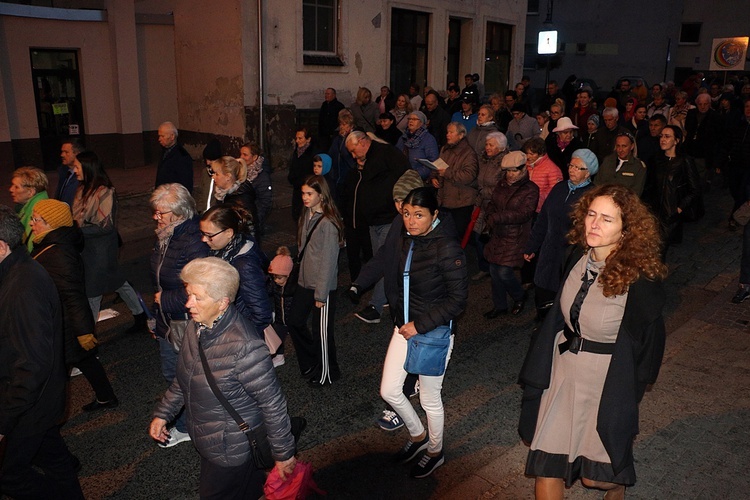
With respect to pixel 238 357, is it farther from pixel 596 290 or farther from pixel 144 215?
pixel 144 215

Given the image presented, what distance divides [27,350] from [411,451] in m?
2.59

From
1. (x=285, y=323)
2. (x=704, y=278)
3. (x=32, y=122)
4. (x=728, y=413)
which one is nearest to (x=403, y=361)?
(x=285, y=323)

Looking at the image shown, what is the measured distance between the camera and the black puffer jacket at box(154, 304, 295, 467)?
3352 mm

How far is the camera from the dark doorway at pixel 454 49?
70.5 feet

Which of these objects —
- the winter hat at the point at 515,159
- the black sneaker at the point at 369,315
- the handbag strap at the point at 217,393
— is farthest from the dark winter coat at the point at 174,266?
the winter hat at the point at 515,159

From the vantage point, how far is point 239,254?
4.61 meters

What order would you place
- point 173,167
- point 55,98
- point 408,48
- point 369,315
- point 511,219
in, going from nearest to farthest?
1. point 511,219
2. point 369,315
3. point 173,167
4. point 55,98
5. point 408,48

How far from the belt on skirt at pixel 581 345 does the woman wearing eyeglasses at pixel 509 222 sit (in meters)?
3.53

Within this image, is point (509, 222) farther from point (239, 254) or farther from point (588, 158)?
point (239, 254)

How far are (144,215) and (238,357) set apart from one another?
9227mm

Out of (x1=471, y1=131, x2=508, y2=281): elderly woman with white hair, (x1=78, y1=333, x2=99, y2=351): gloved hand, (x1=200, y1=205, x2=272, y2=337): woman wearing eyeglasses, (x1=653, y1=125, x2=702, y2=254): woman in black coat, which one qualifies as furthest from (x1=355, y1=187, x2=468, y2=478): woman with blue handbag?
(x1=653, y1=125, x2=702, y2=254): woman in black coat

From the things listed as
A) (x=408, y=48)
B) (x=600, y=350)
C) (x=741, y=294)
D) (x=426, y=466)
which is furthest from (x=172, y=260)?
(x=408, y=48)

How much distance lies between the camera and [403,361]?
14.4 feet

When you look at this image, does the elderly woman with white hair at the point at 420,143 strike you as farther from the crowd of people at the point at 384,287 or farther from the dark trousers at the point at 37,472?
the dark trousers at the point at 37,472
